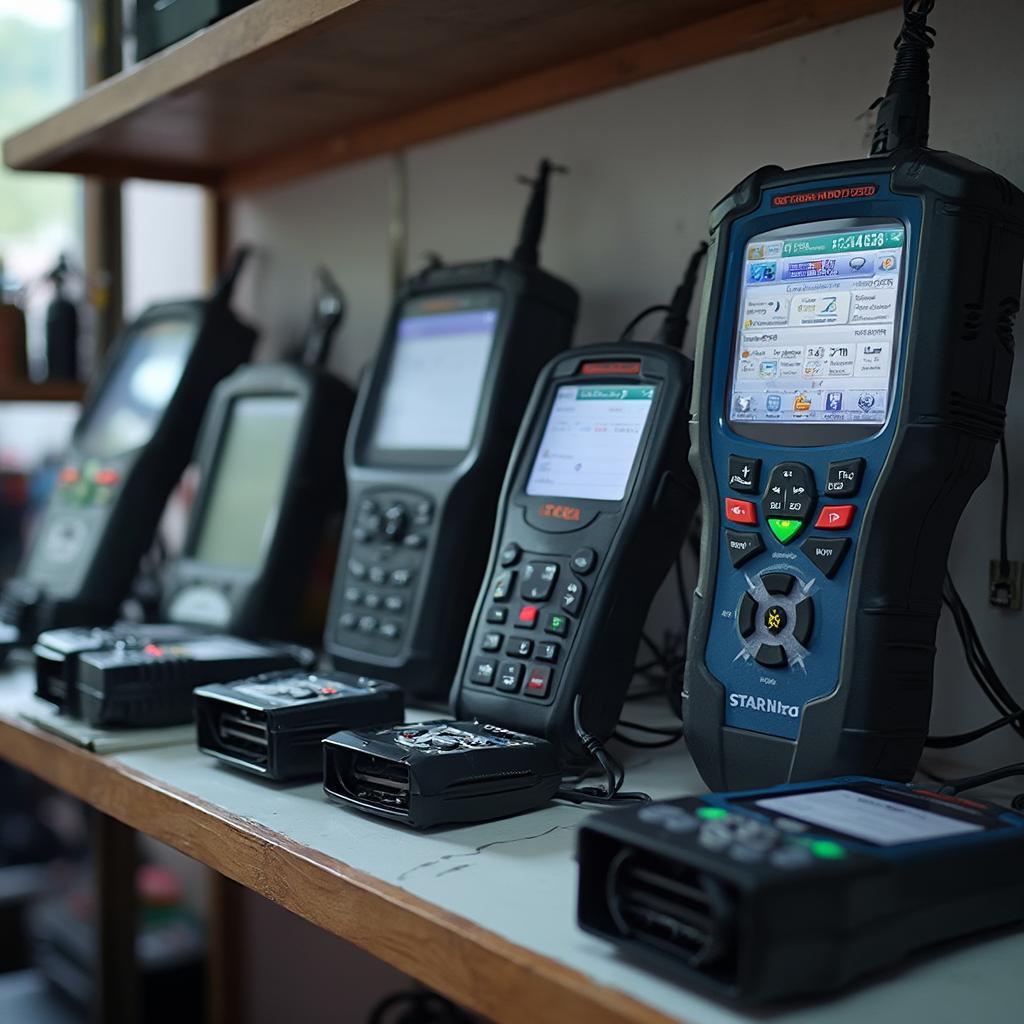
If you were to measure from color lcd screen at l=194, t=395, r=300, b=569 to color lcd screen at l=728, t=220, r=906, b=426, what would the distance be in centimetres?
63

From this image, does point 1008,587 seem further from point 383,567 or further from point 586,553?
point 383,567

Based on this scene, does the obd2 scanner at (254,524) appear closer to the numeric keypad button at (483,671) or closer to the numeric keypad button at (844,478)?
the numeric keypad button at (483,671)

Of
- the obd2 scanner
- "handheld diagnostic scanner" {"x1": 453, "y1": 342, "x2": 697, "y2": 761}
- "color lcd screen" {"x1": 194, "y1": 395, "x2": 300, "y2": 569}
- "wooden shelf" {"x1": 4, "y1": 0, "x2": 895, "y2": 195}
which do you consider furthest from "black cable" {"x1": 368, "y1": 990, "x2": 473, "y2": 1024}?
"wooden shelf" {"x1": 4, "y1": 0, "x2": 895, "y2": 195}

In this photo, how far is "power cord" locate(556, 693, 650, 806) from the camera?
84 centimetres

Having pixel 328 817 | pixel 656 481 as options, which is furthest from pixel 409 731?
pixel 656 481

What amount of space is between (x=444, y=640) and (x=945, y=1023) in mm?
631

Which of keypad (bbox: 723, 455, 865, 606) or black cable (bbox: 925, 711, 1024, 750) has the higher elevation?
keypad (bbox: 723, 455, 865, 606)

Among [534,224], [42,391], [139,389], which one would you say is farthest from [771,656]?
[42,391]

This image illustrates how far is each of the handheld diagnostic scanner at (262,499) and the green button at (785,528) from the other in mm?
658

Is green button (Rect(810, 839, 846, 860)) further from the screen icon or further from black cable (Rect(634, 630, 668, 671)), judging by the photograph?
black cable (Rect(634, 630, 668, 671))

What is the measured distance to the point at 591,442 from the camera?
998mm

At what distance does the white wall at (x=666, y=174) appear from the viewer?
95cm

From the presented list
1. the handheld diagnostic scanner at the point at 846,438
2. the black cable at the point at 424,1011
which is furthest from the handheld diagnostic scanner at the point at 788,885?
the black cable at the point at 424,1011

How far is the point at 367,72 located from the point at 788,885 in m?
1.03
